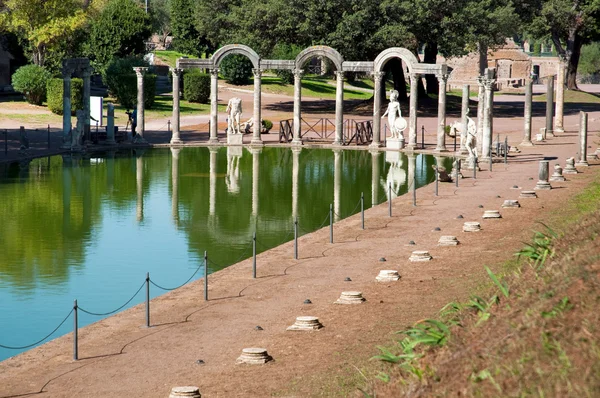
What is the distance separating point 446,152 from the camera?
47.6 m

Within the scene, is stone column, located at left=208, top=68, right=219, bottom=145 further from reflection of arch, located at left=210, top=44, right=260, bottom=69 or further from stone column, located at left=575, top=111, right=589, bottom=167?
stone column, located at left=575, top=111, right=589, bottom=167

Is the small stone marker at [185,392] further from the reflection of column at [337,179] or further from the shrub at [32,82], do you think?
the shrub at [32,82]

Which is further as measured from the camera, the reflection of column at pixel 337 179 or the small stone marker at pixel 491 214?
the reflection of column at pixel 337 179

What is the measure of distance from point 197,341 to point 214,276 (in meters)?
5.46

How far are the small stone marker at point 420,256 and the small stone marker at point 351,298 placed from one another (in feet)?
12.3

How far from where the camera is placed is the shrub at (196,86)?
228 ft

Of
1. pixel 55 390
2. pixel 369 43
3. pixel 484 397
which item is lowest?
pixel 55 390

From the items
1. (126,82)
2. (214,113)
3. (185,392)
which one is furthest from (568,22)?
(185,392)

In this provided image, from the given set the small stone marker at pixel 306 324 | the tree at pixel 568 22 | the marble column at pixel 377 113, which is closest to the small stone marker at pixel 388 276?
the small stone marker at pixel 306 324

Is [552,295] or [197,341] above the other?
[552,295]

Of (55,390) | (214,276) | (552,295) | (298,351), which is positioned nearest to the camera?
(552,295)

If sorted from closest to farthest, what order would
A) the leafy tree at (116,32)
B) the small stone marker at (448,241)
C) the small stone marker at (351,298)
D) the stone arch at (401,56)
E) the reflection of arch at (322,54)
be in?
the small stone marker at (351,298) → the small stone marker at (448,241) → the stone arch at (401,56) → the reflection of arch at (322,54) → the leafy tree at (116,32)

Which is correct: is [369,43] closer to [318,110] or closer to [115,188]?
[318,110]

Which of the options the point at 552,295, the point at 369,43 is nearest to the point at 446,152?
the point at 369,43
